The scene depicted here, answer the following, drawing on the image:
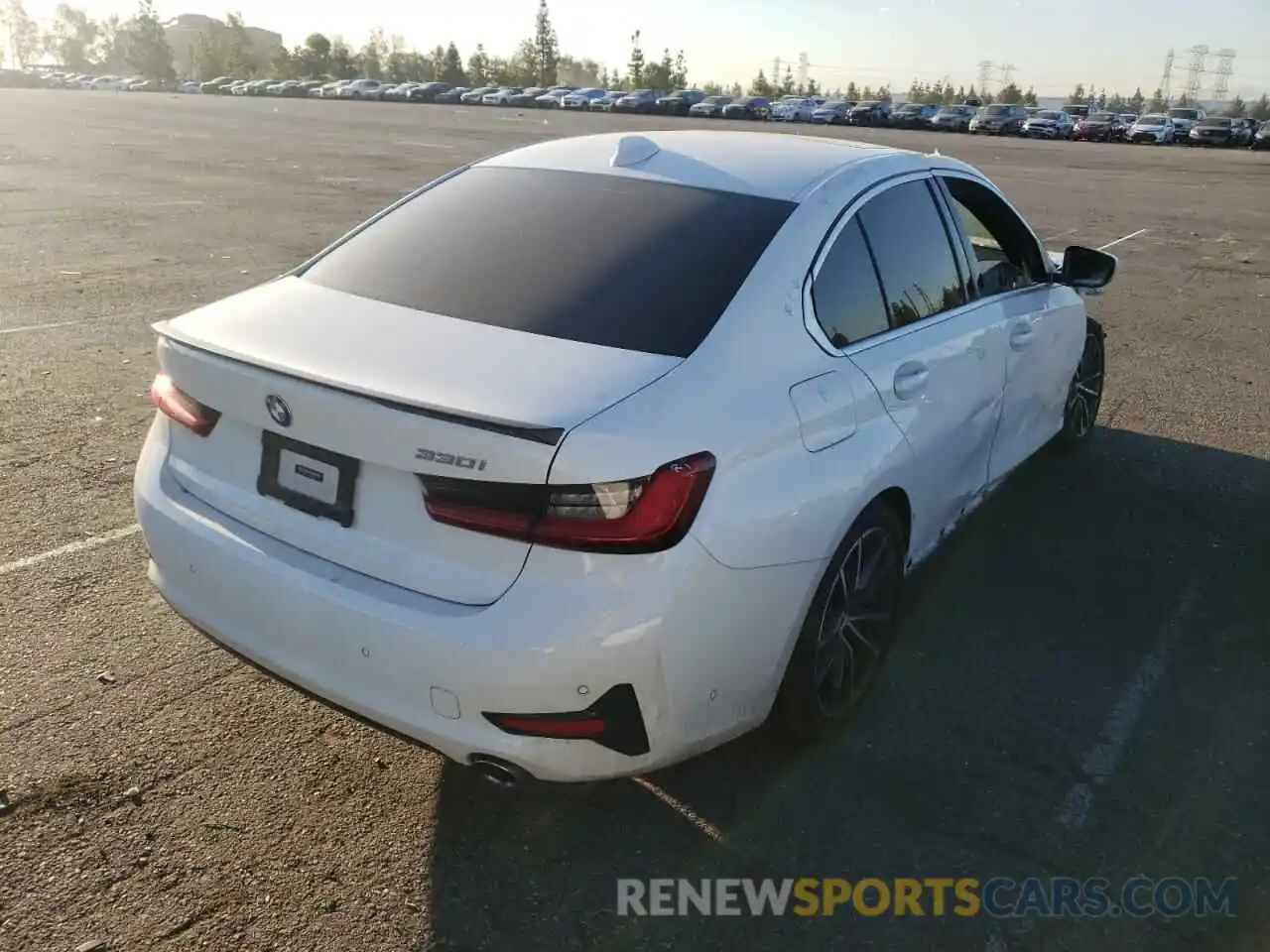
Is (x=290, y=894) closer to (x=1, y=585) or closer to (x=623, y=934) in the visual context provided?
(x=623, y=934)

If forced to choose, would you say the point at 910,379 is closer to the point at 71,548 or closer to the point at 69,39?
the point at 71,548

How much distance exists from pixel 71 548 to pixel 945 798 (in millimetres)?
3451

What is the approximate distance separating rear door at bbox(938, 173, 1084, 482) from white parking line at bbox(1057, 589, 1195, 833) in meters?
0.91

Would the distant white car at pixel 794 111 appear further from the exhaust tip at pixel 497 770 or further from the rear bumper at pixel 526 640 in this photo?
the exhaust tip at pixel 497 770

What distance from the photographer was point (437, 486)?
2.42 m

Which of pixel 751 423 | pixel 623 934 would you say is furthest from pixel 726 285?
pixel 623 934

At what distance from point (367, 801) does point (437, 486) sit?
1.09 m

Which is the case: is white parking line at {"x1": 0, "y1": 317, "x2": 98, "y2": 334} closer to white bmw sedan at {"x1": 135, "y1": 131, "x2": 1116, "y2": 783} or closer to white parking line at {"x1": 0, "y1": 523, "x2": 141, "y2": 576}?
white parking line at {"x1": 0, "y1": 523, "x2": 141, "y2": 576}

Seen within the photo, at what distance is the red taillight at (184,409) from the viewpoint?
112 inches

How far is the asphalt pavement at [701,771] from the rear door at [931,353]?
0.63m

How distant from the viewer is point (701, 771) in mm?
3168

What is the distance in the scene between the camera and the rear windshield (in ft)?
9.48

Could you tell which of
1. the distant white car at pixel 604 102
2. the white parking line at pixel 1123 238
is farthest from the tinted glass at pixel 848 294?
the distant white car at pixel 604 102

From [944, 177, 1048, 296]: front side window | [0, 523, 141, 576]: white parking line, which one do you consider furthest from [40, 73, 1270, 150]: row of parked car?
[0, 523, 141, 576]: white parking line
